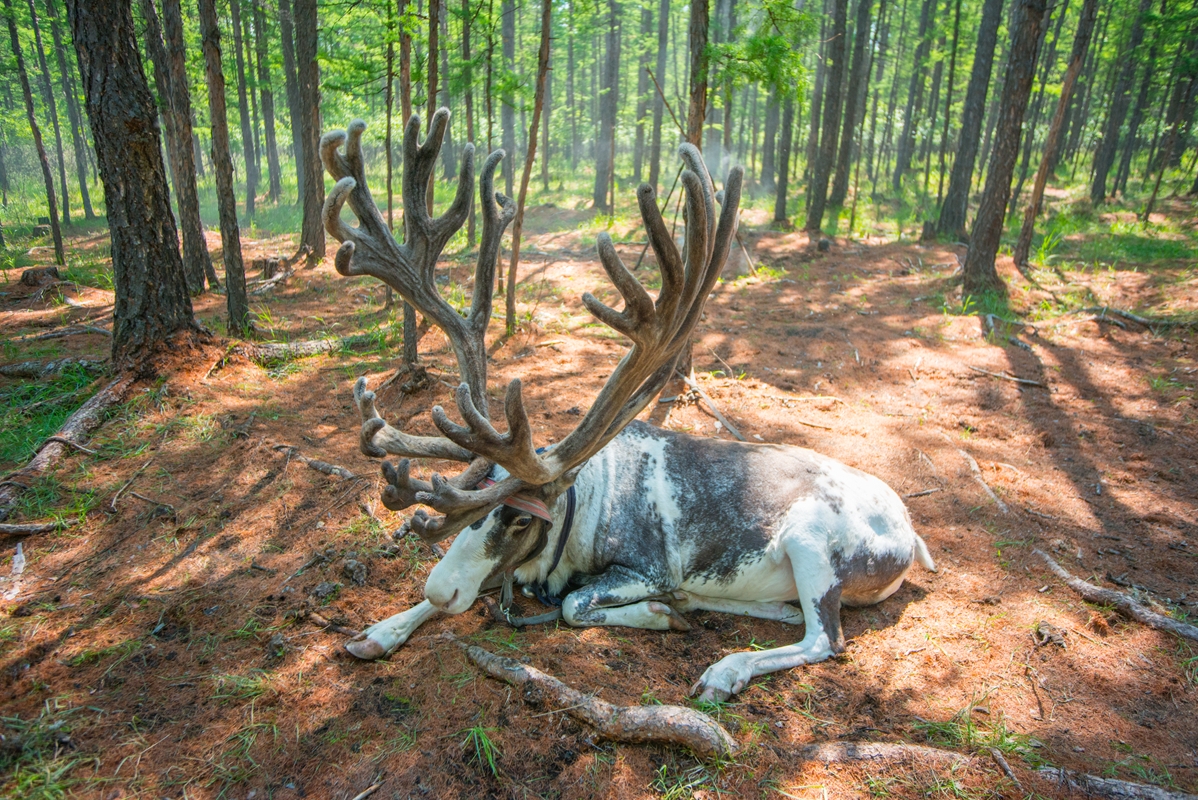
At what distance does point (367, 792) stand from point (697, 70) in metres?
6.84

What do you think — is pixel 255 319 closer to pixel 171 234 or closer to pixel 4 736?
pixel 171 234

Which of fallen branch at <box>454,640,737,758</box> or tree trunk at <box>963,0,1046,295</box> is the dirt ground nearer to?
fallen branch at <box>454,640,737,758</box>

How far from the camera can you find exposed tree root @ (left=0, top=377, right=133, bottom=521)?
13.7 ft

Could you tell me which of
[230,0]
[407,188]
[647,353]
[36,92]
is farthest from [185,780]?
[36,92]

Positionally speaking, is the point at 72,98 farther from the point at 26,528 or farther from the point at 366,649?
the point at 366,649

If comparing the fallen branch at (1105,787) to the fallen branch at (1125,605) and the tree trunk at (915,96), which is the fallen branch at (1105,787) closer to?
the fallen branch at (1125,605)

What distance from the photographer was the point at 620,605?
3656 mm

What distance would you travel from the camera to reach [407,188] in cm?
372

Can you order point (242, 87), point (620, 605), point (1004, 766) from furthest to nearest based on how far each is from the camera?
1. point (242, 87)
2. point (620, 605)
3. point (1004, 766)

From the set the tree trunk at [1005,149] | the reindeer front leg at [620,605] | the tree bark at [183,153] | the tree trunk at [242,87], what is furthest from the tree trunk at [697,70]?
the tree trunk at [242,87]

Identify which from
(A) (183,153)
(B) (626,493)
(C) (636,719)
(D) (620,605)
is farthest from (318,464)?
(A) (183,153)

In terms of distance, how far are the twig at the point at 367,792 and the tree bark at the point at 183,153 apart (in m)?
7.89

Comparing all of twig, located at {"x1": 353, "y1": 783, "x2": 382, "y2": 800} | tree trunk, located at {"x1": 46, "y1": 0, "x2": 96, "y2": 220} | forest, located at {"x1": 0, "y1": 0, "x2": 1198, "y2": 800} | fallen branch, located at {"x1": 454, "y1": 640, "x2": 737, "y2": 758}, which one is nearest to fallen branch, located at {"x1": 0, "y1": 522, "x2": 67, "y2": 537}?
forest, located at {"x1": 0, "y1": 0, "x2": 1198, "y2": 800}

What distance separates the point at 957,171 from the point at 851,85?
353 cm
